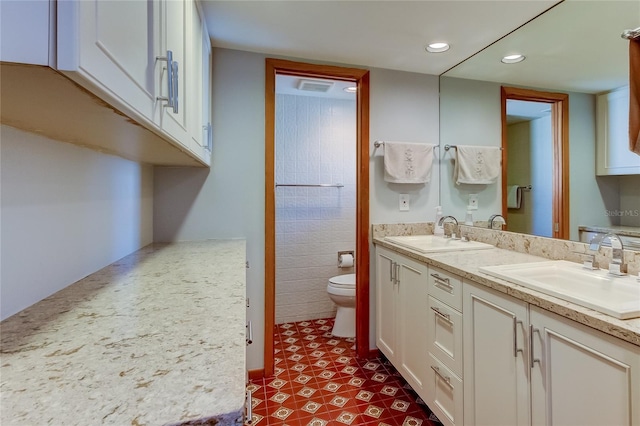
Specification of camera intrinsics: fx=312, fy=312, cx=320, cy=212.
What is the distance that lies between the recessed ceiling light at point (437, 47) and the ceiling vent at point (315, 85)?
88 centimetres

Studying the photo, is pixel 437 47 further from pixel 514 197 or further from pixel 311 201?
pixel 311 201

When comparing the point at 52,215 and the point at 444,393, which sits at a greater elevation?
the point at 52,215

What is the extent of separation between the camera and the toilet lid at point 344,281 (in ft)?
8.80

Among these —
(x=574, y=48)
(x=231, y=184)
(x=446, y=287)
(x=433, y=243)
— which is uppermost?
(x=574, y=48)

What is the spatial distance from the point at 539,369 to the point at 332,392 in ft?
4.07

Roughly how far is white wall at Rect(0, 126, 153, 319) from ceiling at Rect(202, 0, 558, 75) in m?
1.01

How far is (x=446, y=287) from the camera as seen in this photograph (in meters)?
1.49

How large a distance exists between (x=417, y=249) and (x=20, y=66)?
1727 mm

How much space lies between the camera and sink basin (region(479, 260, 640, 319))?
872mm

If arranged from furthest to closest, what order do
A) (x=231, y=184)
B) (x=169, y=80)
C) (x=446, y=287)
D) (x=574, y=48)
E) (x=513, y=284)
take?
(x=231, y=184) < (x=574, y=48) < (x=446, y=287) < (x=513, y=284) < (x=169, y=80)

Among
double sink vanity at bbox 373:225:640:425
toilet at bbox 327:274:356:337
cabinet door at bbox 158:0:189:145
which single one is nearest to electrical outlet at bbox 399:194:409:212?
double sink vanity at bbox 373:225:640:425

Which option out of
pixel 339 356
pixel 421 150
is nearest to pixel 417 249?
pixel 421 150

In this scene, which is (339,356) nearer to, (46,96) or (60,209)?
(60,209)

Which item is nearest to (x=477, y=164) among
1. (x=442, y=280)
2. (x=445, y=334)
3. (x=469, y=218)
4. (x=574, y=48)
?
(x=469, y=218)
